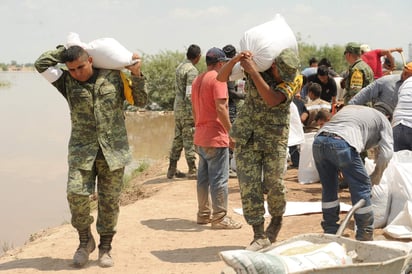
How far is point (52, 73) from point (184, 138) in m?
4.39

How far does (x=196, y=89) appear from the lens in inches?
264

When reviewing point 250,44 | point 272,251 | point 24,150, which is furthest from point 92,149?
point 24,150

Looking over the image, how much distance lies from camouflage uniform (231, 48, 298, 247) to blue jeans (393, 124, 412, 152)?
1915 millimetres

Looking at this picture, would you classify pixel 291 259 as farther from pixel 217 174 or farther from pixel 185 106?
pixel 185 106

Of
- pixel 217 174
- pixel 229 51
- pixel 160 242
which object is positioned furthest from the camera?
pixel 229 51

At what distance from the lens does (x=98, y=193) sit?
5383mm

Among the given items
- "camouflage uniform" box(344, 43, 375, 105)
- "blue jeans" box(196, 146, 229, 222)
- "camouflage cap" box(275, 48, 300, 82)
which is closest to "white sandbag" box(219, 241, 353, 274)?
"camouflage cap" box(275, 48, 300, 82)

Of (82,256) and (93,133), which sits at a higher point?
(93,133)

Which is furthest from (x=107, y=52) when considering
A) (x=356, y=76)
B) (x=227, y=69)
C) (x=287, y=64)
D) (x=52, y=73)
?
(x=356, y=76)

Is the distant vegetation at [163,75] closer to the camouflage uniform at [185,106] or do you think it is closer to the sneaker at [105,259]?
the camouflage uniform at [185,106]

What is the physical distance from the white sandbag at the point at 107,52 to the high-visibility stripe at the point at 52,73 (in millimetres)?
241

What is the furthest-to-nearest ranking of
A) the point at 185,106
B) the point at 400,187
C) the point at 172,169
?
the point at 172,169 → the point at 185,106 → the point at 400,187

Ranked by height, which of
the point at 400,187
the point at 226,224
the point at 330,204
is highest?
the point at 330,204

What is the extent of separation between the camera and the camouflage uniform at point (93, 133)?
520 centimetres
